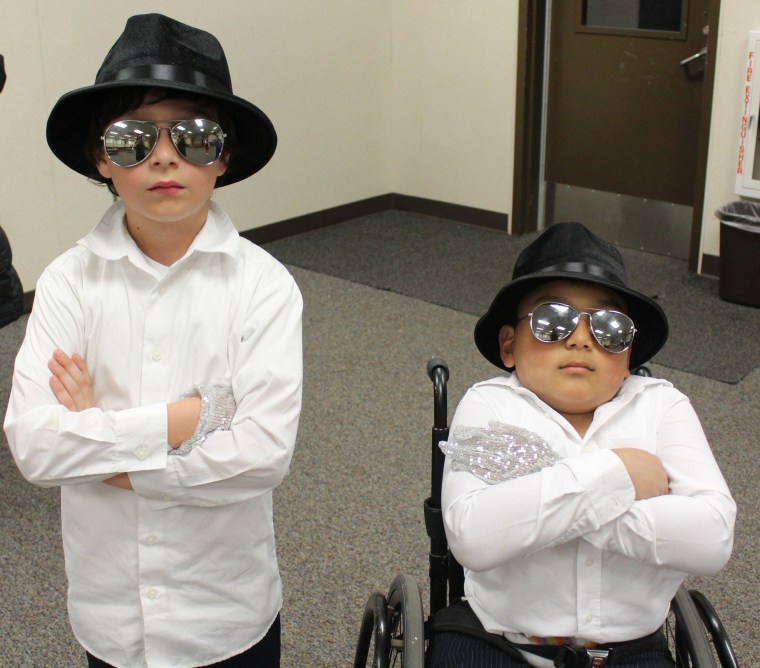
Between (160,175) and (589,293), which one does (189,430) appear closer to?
(160,175)

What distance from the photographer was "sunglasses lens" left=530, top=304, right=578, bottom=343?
1.55 metres

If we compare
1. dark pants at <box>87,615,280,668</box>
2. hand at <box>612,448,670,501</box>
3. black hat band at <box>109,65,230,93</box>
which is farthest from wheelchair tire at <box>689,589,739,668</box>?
black hat band at <box>109,65,230,93</box>

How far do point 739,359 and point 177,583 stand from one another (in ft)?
9.87

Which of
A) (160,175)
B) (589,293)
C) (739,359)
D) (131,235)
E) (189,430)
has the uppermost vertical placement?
(160,175)

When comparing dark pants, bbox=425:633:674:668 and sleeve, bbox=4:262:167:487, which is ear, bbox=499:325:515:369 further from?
sleeve, bbox=4:262:167:487

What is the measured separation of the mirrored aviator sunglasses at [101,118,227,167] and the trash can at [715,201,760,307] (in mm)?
3597

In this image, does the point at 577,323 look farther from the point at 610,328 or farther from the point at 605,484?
Answer: the point at 605,484

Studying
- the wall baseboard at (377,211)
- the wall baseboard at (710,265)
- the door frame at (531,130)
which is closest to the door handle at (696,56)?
the door frame at (531,130)

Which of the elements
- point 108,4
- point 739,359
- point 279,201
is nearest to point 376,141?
point 279,201

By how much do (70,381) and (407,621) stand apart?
625mm

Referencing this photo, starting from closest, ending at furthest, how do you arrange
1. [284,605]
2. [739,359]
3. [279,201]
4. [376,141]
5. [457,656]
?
1. [457,656]
2. [284,605]
3. [739,359]
4. [279,201]
5. [376,141]

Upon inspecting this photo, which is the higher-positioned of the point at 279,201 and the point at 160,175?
the point at 160,175

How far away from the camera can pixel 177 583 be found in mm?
1526

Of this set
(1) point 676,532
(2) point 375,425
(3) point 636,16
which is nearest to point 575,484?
(1) point 676,532
